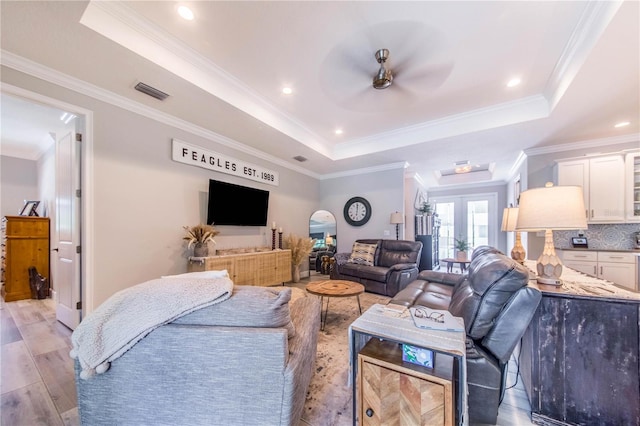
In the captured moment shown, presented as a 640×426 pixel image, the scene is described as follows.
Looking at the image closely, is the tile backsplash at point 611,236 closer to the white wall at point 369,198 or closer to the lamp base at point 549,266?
the white wall at point 369,198

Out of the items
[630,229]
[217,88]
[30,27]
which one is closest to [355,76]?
[217,88]

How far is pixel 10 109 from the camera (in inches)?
123

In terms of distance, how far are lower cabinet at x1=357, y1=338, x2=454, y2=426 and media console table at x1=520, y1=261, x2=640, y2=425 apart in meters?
0.84

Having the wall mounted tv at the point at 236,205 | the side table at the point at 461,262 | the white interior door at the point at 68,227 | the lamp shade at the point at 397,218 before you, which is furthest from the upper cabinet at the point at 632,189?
the white interior door at the point at 68,227

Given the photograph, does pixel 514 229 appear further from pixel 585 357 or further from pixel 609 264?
pixel 609 264

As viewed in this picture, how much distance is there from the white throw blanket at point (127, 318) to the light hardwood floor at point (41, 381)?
2.85ft

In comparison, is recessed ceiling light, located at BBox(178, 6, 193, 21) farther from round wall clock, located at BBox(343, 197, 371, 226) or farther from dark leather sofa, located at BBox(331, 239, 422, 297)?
round wall clock, located at BBox(343, 197, 371, 226)

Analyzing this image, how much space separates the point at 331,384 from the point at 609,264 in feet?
14.3

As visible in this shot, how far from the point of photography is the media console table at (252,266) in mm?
3232

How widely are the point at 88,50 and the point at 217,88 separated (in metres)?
1.05

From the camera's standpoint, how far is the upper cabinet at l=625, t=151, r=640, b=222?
340 centimetres

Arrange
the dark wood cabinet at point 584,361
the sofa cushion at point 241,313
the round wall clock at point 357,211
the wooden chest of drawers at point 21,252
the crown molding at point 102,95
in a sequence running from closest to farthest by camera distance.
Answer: the sofa cushion at point 241,313 < the dark wood cabinet at point 584,361 < the crown molding at point 102,95 < the wooden chest of drawers at point 21,252 < the round wall clock at point 357,211

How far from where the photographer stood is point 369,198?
5555 mm

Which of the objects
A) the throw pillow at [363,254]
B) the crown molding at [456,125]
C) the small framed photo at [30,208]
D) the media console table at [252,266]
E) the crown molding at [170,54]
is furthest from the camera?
the throw pillow at [363,254]
